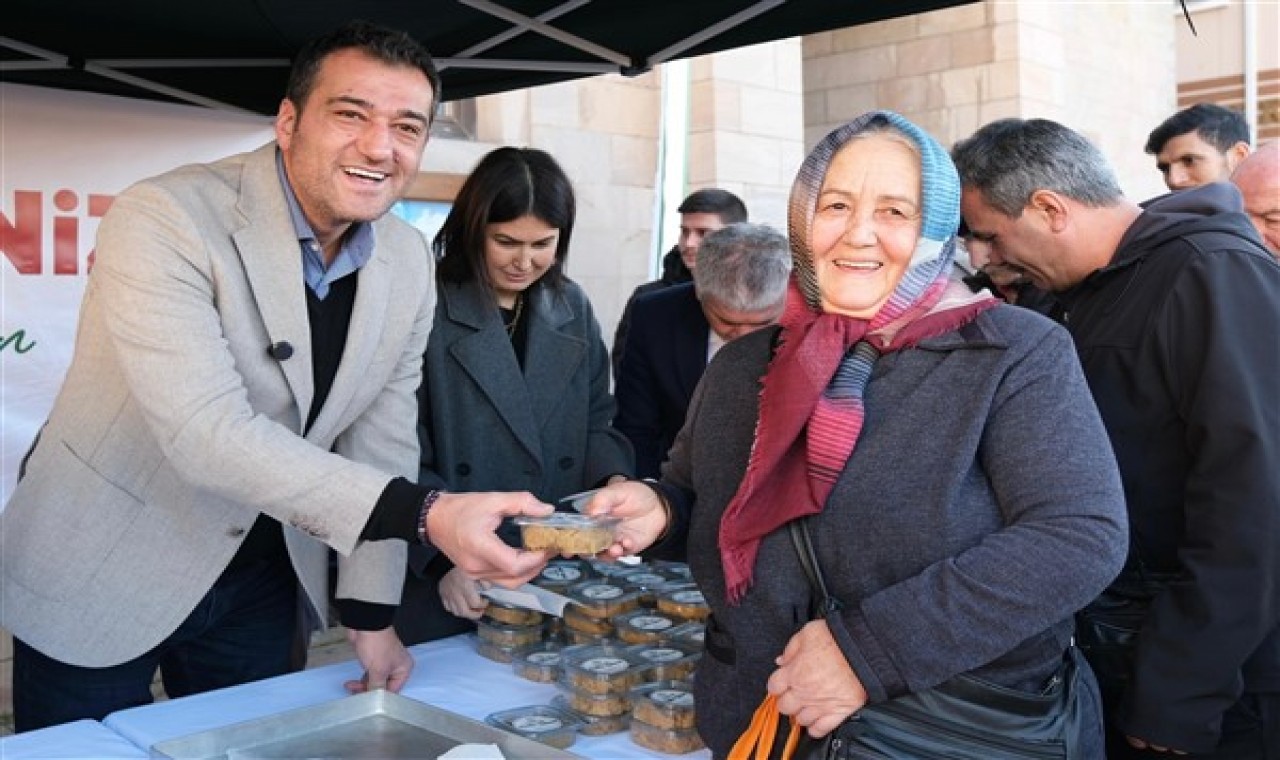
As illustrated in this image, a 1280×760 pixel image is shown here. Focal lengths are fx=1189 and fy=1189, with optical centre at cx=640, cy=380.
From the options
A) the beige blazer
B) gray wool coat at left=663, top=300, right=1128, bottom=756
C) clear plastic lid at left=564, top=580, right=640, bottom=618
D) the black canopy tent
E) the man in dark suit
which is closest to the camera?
gray wool coat at left=663, top=300, right=1128, bottom=756

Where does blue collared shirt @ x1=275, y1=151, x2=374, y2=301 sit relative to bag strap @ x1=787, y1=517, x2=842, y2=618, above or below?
above

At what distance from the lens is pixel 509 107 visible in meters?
6.14

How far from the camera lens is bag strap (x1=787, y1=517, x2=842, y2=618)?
62.9 inches

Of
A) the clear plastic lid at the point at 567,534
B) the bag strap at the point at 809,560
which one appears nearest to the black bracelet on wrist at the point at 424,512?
the clear plastic lid at the point at 567,534

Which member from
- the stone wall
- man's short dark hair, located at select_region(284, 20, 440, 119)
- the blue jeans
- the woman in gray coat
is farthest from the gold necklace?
the stone wall

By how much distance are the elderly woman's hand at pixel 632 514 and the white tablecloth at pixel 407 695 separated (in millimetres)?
367

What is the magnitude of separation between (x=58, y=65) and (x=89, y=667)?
2.10m

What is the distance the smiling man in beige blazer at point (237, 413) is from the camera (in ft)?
6.46

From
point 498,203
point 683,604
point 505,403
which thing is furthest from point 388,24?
point 683,604

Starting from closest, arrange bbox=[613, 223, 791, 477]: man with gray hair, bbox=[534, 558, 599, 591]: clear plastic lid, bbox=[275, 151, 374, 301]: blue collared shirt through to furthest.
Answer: bbox=[275, 151, 374, 301]: blue collared shirt
bbox=[534, 558, 599, 591]: clear plastic lid
bbox=[613, 223, 791, 477]: man with gray hair

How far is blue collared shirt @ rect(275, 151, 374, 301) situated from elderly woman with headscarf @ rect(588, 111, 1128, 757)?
3.00 feet

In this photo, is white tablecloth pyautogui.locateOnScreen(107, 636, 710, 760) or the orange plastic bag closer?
the orange plastic bag

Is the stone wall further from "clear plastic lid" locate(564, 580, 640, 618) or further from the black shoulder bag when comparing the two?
the black shoulder bag

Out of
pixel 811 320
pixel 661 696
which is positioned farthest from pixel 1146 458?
pixel 661 696
